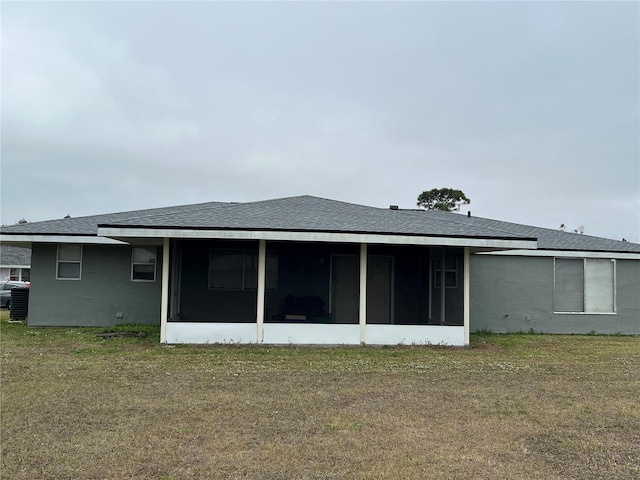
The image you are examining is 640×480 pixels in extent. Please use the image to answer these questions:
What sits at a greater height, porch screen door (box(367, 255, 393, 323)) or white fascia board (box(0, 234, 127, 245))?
white fascia board (box(0, 234, 127, 245))

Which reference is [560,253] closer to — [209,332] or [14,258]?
[209,332]

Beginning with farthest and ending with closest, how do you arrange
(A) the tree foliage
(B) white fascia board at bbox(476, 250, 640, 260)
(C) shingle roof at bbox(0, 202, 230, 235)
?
(A) the tree foliage, (B) white fascia board at bbox(476, 250, 640, 260), (C) shingle roof at bbox(0, 202, 230, 235)

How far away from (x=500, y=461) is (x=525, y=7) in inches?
487

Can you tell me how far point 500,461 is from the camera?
4.19 metres

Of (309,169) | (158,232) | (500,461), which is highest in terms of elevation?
(309,169)

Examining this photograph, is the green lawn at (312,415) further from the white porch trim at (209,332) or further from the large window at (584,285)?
the large window at (584,285)

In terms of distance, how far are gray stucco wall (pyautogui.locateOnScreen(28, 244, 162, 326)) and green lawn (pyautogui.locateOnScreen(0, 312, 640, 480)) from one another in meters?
4.01

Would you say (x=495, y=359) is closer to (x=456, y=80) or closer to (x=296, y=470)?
(x=296, y=470)

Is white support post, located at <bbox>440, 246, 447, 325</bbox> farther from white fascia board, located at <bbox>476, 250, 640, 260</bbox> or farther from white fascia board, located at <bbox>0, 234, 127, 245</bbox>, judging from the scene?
white fascia board, located at <bbox>0, 234, 127, 245</bbox>

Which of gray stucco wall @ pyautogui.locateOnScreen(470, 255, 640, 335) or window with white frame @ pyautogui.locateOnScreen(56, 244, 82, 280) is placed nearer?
window with white frame @ pyautogui.locateOnScreen(56, 244, 82, 280)

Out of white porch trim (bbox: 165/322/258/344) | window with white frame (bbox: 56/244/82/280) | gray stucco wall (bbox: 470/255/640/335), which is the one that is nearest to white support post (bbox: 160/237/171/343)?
white porch trim (bbox: 165/322/258/344)

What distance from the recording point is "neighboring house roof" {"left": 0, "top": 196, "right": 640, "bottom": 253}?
33.2 feet

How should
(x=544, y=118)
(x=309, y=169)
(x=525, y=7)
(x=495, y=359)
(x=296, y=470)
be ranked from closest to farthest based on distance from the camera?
1. (x=296, y=470)
2. (x=495, y=359)
3. (x=525, y=7)
4. (x=544, y=118)
5. (x=309, y=169)

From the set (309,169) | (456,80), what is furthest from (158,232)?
(309,169)
